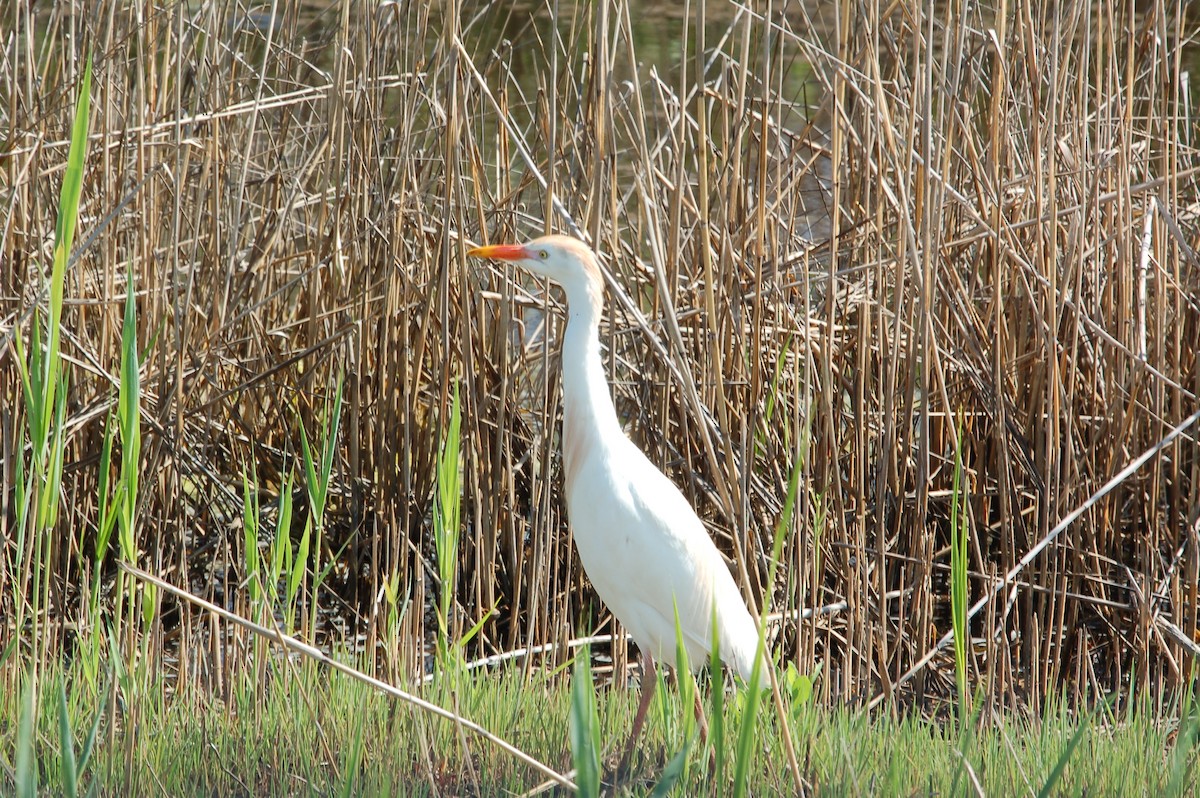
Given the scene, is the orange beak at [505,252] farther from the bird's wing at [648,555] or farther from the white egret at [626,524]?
the bird's wing at [648,555]

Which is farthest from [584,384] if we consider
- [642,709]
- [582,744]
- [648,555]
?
[582,744]

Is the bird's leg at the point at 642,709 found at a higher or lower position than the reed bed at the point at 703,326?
lower

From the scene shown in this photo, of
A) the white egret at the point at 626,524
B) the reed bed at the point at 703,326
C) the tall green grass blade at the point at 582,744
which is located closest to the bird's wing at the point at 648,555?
the white egret at the point at 626,524

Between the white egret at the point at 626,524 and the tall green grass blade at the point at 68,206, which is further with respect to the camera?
the white egret at the point at 626,524

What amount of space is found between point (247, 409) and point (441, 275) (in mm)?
1254

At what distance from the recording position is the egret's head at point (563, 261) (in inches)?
93.1

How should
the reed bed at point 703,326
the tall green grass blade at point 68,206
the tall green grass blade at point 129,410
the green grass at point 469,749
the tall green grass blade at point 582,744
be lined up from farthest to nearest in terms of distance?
the reed bed at point 703,326, the green grass at point 469,749, the tall green grass blade at point 129,410, the tall green grass blade at point 68,206, the tall green grass blade at point 582,744

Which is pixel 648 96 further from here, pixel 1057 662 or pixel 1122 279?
pixel 1057 662

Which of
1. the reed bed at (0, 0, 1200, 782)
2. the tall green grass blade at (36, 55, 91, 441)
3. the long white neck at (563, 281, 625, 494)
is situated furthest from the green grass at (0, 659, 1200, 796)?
the tall green grass blade at (36, 55, 91, 441)

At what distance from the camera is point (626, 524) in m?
2.52

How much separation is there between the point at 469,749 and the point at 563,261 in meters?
0.94

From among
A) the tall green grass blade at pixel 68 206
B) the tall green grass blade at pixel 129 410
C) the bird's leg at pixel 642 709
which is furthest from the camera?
the bird's leg at pixel 642 709

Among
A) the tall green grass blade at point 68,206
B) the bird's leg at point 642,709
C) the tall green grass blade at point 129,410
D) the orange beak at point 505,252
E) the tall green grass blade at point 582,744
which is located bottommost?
the bird's leg at point 642,709

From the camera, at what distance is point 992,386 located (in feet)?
9.55
